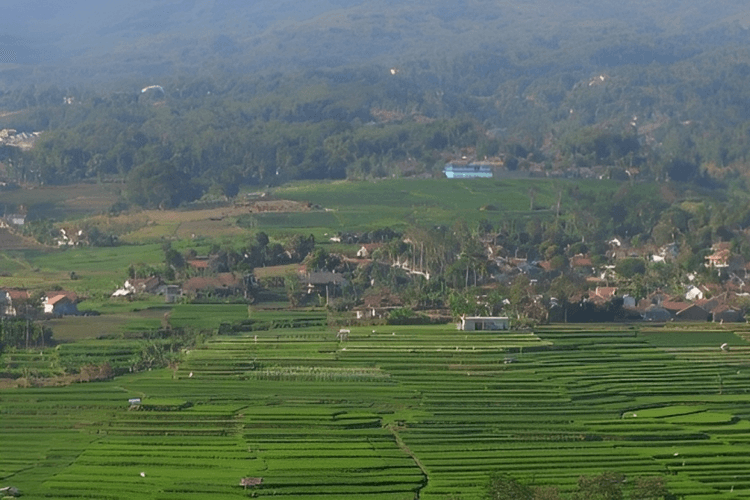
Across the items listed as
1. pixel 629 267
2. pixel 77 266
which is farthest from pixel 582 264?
pixel 77 266

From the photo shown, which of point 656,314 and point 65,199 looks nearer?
point 656,314

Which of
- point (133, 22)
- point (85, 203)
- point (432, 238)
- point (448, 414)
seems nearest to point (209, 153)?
point (85, 203)

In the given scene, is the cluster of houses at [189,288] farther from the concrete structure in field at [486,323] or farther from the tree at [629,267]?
the tree at [629,267]

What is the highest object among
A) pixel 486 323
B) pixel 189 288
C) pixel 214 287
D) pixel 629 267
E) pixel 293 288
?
pixel 486 323

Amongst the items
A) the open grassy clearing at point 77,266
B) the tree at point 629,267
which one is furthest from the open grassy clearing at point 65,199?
the tree at point 629,267

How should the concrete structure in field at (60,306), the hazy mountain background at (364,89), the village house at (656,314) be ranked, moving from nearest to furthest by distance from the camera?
the concrete structure in field at (60,306)
the village house at (656,314)
the hazy mountain background at (364,89)

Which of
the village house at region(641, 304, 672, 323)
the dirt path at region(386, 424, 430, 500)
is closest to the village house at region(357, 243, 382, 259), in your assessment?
the village house at region(641, 304, 672, 323)

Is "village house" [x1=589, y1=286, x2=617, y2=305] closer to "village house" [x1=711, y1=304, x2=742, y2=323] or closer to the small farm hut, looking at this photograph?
"village house" [x1=711, y1=304, x2=742, y2=323]

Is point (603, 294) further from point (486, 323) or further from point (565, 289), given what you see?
point (486, 323)

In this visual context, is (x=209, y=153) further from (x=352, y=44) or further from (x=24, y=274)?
(x=352, y=44)
